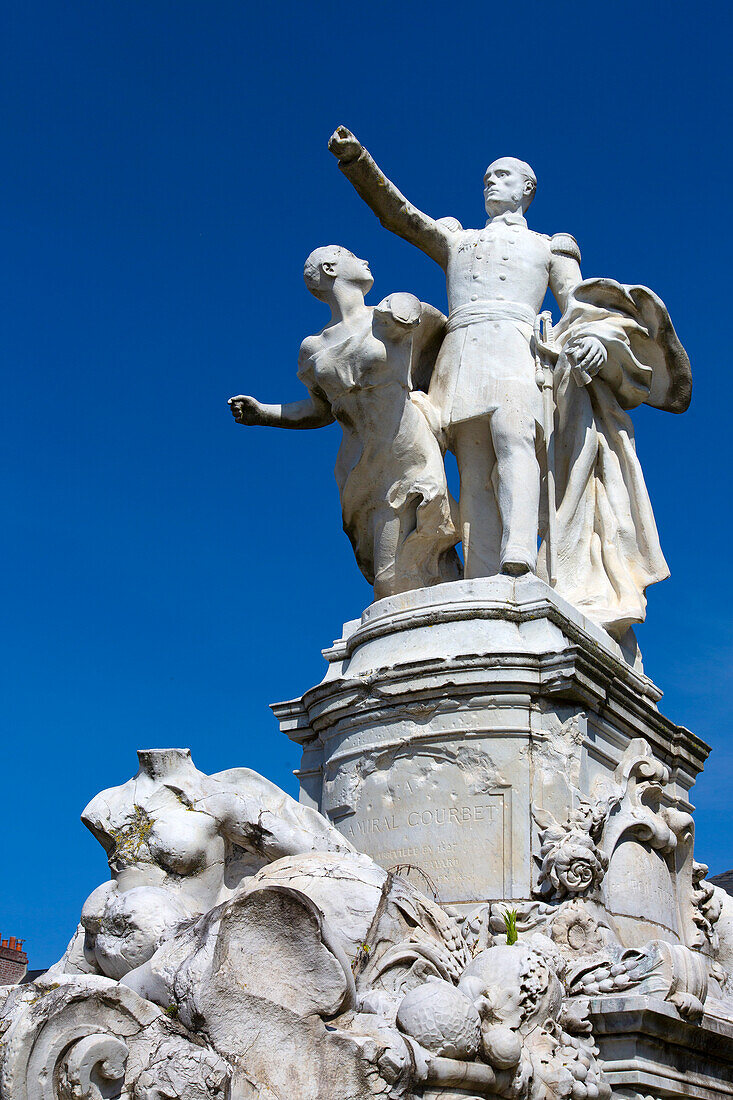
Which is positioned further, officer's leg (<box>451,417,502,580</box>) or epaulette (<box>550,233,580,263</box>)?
epaulette (<box>550,233,580,263</box>)

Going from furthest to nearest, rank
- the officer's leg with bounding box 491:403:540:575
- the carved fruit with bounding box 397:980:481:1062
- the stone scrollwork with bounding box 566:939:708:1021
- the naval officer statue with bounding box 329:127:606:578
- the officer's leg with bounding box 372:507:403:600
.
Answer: the officer's leg with bounding box 372:507:403:600 < the naval officer statue with bounding box 329:127:606:578 < the officer's leg with bounding box 491:403:540:575 < the stone scrollwork with bounding box 566:939:708:1021 < the carved fruit with bounding box 397:980:481:1062

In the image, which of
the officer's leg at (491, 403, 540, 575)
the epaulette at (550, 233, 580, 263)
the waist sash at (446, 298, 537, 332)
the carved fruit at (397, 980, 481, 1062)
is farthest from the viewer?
the epaulette at (550, 233, 580, 263)

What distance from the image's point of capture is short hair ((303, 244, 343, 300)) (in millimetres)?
9359

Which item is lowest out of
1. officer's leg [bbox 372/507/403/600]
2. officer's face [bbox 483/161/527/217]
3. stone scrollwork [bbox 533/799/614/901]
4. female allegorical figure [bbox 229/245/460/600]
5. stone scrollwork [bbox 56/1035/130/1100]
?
stone scrollwork [bbox 56/1035/130/1100]

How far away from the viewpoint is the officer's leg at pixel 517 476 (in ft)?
29.5

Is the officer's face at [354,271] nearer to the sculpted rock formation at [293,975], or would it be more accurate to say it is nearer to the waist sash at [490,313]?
the waist sash at [490,313]

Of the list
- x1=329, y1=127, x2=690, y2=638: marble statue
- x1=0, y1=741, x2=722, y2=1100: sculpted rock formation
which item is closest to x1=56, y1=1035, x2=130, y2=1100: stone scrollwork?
x1=0, y1=741, x2=722, y2=1100: sculpted rock formation

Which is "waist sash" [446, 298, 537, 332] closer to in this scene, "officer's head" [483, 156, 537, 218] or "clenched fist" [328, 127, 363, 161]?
"officer's head" [483, 156, 537, 218]

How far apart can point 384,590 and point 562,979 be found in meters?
3.79

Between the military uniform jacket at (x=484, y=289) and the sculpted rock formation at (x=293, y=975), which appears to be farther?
the military uniform jacket at (x=484, y=289)

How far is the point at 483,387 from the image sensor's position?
9367mm

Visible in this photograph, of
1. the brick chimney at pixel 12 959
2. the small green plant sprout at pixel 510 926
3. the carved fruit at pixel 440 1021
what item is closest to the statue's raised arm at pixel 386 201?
the small green plant sprout at pixel 510 926

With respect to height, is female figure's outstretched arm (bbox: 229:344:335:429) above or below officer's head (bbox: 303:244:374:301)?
below

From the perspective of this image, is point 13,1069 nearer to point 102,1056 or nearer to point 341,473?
point 102,1056
